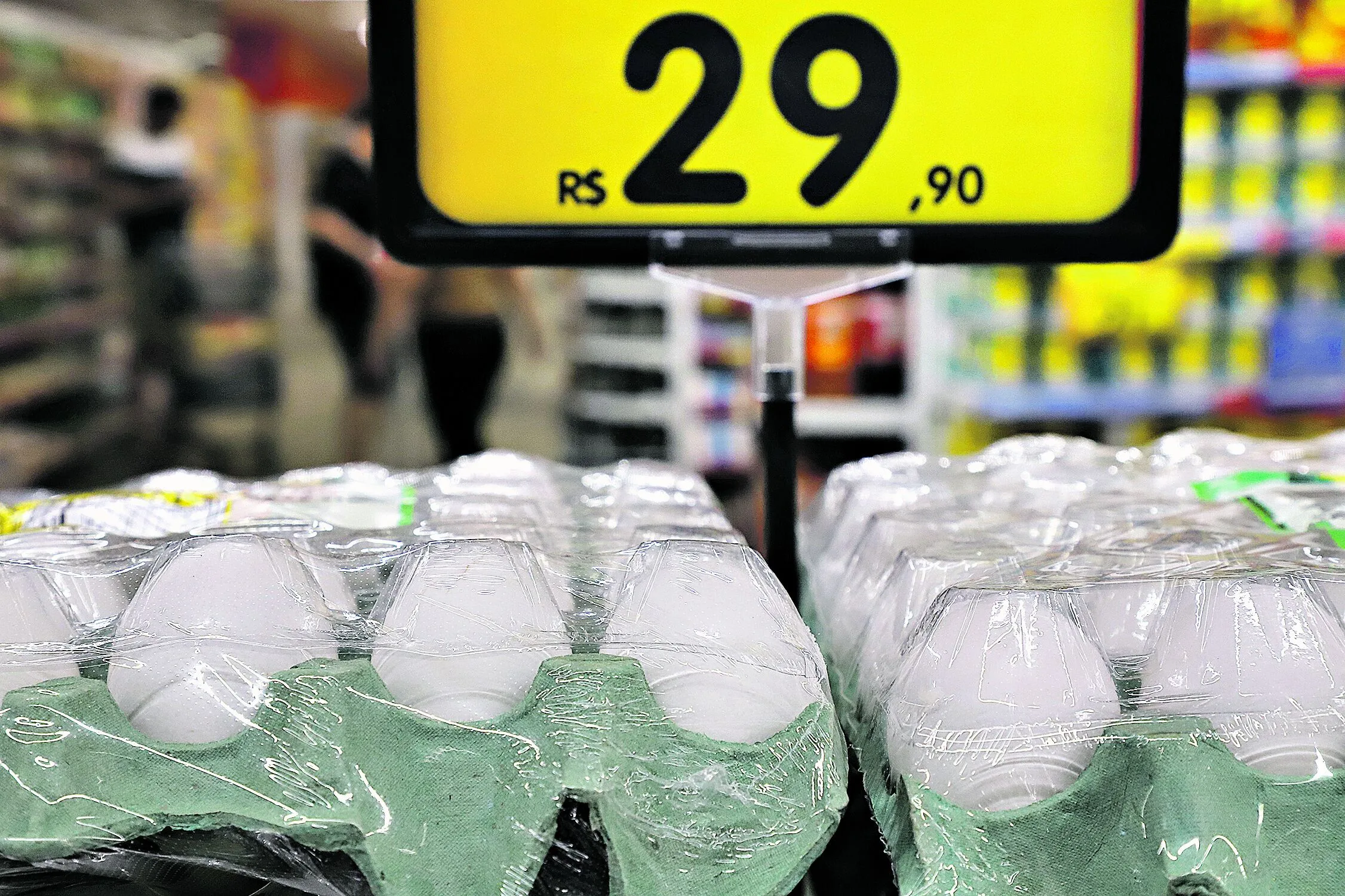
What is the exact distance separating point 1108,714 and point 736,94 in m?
0.60

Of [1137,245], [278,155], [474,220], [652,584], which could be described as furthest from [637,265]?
[278,155]

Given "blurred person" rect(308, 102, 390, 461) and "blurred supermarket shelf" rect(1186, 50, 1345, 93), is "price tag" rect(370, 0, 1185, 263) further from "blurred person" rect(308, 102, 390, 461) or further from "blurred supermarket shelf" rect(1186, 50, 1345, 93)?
"blurred person" rect(308, 102, 390, 461)

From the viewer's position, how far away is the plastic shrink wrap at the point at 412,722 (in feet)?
2.35

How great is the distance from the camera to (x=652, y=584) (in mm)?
817

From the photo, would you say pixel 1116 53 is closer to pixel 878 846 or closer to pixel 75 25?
pixel 878 846

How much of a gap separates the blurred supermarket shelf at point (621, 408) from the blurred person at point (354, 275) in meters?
1.02

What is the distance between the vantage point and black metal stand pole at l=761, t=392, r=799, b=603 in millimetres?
1076

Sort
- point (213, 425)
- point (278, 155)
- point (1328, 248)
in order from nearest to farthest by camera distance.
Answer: point (1328, 248)
point (213, 425)
point (278, 155)

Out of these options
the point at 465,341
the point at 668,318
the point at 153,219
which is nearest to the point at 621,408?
the point at 668,318

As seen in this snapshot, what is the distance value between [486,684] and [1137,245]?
0.70 metres

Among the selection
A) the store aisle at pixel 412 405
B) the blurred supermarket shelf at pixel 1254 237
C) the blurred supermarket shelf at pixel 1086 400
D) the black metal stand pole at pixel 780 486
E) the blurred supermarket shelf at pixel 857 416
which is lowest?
the store aisle at pixel 412 405

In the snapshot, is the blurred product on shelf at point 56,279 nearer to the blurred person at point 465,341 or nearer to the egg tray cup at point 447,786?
the blurred person at point 465,341

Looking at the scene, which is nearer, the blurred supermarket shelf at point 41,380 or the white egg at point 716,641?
the white egg at point 716,641

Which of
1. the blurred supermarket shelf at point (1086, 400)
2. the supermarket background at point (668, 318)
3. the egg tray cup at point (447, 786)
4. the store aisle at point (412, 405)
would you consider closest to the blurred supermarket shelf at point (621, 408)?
the supermarket background at point (668, 318)
